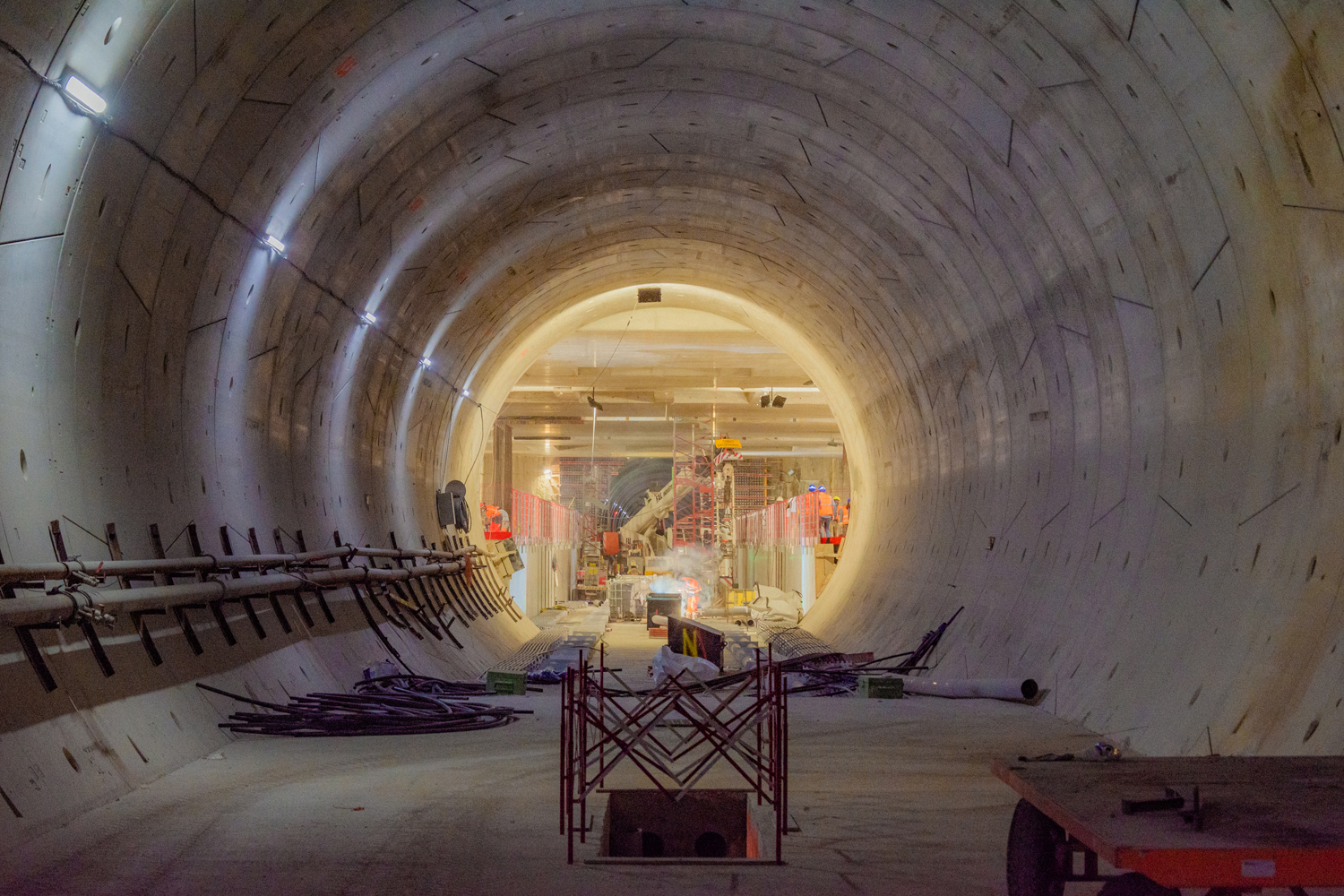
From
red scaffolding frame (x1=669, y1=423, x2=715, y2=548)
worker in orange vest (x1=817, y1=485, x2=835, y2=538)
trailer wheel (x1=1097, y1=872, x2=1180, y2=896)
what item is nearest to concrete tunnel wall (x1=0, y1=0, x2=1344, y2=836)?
trailer wheel (x1=1097, y1=872, x2=1180, y2=896)

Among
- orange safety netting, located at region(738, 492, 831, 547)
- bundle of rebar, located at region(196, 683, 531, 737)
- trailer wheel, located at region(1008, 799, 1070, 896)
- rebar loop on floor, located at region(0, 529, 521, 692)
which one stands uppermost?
orange safety netting, located at region(738, 492, 831, 547)

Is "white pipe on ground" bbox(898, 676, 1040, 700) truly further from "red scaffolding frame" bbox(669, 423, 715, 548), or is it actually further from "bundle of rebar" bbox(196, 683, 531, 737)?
"red scaffolding frame" bbox(669, 423, 715, 548)

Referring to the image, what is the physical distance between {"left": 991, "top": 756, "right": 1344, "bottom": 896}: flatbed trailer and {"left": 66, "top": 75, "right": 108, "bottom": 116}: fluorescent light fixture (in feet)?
18.8

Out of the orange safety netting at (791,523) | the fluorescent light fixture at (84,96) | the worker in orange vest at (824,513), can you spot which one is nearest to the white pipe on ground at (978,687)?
the fluorescent light fixture at (84,96)

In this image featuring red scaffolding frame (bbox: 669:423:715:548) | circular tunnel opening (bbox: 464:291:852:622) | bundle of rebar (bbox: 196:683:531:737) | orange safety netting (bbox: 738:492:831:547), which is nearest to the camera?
bundle of rebar (bbox: 196:683:531:737)

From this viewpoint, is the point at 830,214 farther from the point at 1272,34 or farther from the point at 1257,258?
the point at 1272,34

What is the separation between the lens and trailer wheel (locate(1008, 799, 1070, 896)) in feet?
13.1

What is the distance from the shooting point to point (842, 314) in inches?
698

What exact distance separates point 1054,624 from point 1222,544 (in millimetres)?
2997

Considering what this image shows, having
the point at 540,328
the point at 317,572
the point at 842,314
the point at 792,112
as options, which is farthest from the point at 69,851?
the point at 540,328

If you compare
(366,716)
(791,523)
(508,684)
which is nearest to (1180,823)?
(366,716)

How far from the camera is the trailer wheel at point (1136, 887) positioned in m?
3.62

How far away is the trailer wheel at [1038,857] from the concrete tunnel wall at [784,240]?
3.11m

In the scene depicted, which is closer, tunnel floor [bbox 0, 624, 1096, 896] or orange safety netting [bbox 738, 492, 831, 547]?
tunnel floor [bbox 0, 624, 1096, 896]
